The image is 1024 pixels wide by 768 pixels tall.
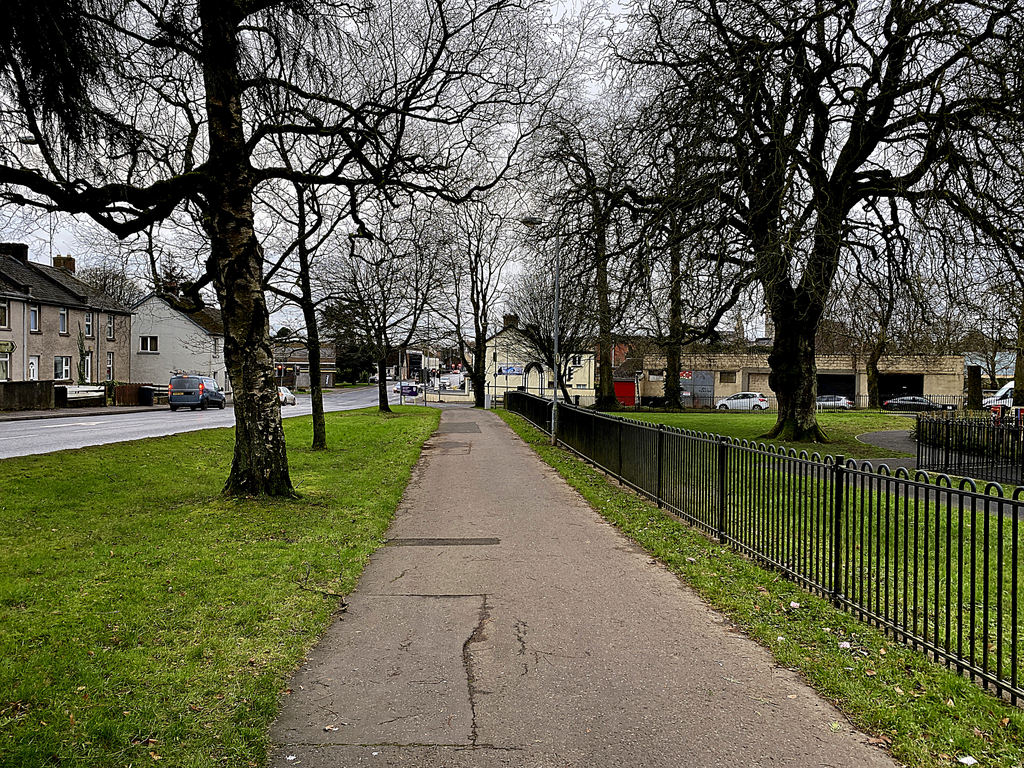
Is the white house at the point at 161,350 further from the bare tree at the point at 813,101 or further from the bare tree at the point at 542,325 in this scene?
the bare tree at the point at 813,101

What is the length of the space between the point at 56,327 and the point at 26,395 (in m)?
12.1

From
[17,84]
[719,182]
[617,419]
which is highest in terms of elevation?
[719,182]

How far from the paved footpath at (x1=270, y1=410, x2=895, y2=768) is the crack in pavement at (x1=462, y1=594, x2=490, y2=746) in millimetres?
16

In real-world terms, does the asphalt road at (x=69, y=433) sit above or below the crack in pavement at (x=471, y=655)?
above

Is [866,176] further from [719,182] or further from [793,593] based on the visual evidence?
[793,593]

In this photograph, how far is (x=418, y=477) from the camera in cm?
1498

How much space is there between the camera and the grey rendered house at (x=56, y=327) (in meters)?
41.7

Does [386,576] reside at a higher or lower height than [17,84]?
lower

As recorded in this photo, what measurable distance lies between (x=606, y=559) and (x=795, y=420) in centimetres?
1322

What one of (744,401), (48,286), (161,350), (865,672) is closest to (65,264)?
(48,286)

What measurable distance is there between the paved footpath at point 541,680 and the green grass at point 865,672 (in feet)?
0.54

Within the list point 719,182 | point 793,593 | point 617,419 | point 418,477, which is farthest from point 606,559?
point 719,182

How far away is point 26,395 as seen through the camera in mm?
35781

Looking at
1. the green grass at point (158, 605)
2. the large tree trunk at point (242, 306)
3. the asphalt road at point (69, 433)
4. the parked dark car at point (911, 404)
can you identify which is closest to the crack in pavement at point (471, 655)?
the green grass at point (158, 605)
